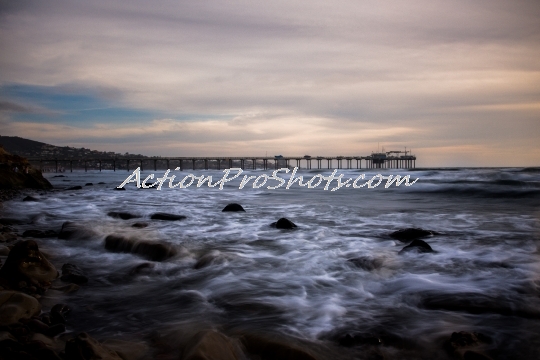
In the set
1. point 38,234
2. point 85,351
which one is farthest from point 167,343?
point 38,234

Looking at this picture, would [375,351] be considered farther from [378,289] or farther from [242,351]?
[378,289]

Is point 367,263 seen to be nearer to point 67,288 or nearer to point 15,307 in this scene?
point 67,288

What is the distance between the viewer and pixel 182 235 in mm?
7926

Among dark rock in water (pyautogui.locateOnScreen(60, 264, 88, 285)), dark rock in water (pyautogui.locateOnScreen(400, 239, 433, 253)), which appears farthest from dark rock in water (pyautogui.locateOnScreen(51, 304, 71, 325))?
dark rock in water (pyautogui.locateOnScreen(400, 239, 433, 253))

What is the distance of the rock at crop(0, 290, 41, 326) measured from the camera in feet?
9.64

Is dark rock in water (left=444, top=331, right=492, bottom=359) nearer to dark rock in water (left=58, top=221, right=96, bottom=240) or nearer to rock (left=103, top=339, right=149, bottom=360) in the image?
rock (left=103, top=339, right=149, bottom=360)

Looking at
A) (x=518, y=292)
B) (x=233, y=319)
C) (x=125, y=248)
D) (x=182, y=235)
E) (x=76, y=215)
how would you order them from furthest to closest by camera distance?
(x=76, y=215), (x=182, y=235), (x=125, y=248), (x=518, y=292), (x=233, y=319)

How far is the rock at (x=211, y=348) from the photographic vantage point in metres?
2.62

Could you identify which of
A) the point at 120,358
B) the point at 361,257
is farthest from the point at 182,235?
the point at 120,358

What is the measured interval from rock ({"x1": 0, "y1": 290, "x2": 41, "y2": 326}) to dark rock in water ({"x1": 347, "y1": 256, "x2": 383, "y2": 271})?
3845 millimetres

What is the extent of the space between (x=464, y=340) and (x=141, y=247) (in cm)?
466

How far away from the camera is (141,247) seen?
6285 mm

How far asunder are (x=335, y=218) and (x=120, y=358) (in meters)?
9.02

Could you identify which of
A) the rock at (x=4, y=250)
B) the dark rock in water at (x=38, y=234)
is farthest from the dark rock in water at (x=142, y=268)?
the dark rock in water at (x=38, y=234)
